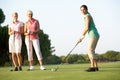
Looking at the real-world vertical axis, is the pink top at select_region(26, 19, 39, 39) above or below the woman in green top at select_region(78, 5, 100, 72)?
above

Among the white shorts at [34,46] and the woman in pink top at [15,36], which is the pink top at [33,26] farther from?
the woman in pink top at [15,36]

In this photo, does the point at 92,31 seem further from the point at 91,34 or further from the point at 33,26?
the point at 33,26

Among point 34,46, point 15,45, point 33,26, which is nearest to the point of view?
point 33,26

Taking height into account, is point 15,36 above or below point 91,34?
above

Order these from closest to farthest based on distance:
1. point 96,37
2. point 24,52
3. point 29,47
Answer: point 96,37, point 29,47, point 24,52

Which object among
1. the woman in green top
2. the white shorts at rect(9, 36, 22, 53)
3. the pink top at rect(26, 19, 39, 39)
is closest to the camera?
the woman in green top

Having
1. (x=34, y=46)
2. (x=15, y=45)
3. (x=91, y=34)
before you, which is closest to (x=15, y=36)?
(x=15, y=45)

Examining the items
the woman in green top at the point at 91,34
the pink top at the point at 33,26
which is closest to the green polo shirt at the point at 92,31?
the woman in green top at the point at 91,34

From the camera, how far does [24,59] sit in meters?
35.7

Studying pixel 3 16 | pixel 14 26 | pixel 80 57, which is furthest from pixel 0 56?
pixel 14 26

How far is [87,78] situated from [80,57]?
18680 millimetres

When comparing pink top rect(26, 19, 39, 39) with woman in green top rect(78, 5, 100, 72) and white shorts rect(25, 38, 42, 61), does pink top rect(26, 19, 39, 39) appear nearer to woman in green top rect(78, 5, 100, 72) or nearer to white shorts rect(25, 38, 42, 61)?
white shorts rect(25, 38, 42, 61)

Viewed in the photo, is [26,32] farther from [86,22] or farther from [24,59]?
[24,59]

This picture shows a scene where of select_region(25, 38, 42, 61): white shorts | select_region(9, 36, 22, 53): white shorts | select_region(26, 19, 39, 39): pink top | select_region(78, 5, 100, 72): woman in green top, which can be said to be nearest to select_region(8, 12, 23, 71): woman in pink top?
select_region(9, 36, 22, 53): white shorts
